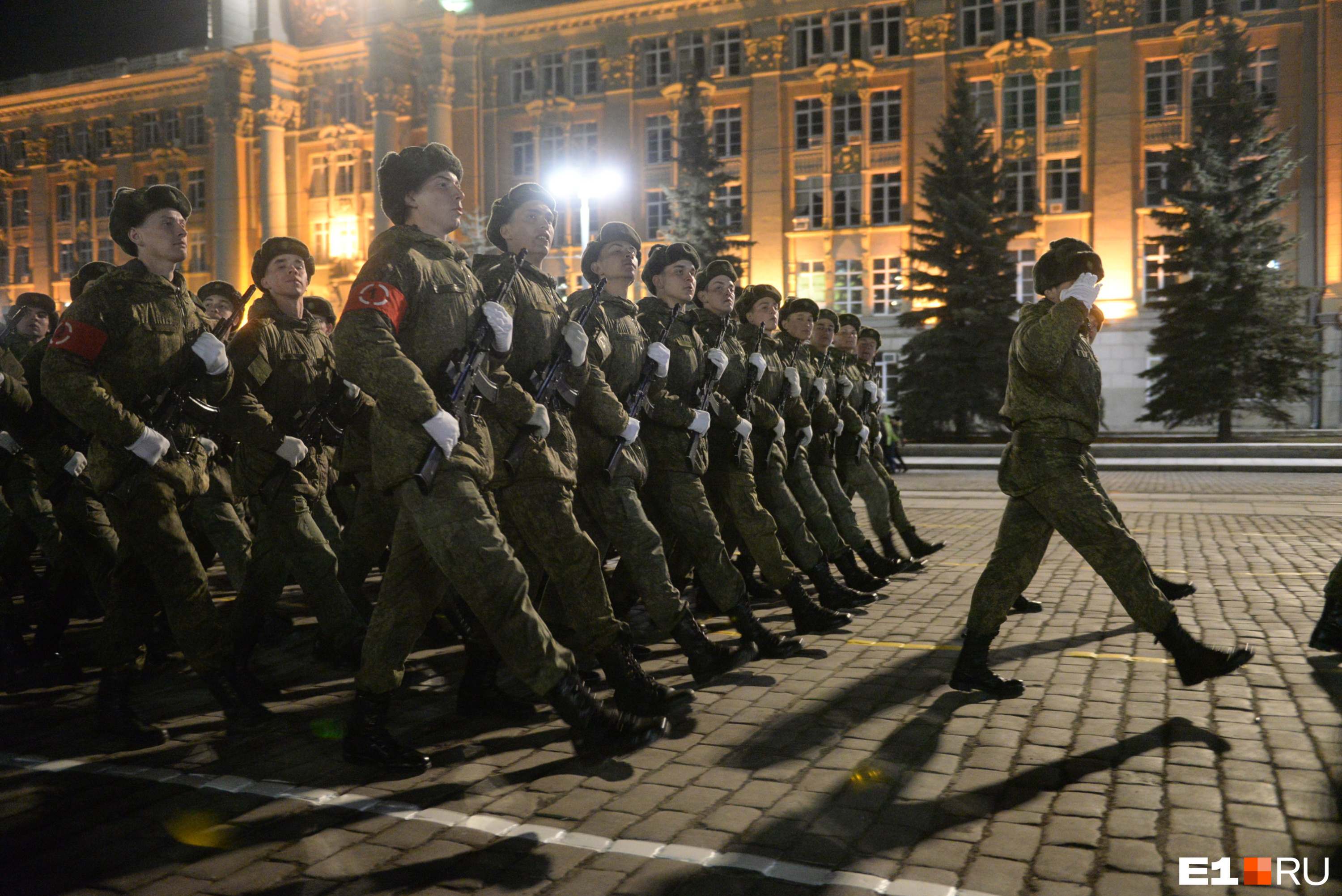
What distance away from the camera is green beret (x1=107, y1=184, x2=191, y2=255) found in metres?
4.71

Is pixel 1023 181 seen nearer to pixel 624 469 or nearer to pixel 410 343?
pixel 624 469

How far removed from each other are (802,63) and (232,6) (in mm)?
30775

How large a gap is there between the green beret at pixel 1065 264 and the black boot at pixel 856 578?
2.84 m

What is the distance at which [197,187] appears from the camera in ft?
183

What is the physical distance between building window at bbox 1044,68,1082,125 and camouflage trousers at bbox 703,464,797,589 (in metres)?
37.3

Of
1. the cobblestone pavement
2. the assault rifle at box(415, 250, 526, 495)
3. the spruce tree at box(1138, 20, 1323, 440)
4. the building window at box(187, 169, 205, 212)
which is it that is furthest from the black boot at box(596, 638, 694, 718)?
the building window at box(187, 169, 205, 212)

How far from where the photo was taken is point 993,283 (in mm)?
30781

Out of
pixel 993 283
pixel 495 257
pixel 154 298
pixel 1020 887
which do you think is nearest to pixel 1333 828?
pixel 1020 887

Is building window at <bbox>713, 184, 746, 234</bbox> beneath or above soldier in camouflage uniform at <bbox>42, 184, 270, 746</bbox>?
above

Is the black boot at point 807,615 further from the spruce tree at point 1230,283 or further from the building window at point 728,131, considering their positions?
the building window at point 728,131

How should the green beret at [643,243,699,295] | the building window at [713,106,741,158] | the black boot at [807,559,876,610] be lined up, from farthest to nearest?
the building window at [713,106,741,158] → the black boot at [807,559,876,610] → the green beret at [643,243,699,295]

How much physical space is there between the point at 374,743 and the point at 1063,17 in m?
41.7

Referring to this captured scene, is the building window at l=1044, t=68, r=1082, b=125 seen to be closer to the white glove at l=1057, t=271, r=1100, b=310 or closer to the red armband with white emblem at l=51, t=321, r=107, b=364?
the white glove at l=1057, t=271, r=1100, b=310

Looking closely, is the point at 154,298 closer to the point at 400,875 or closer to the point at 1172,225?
the point at 400,875
